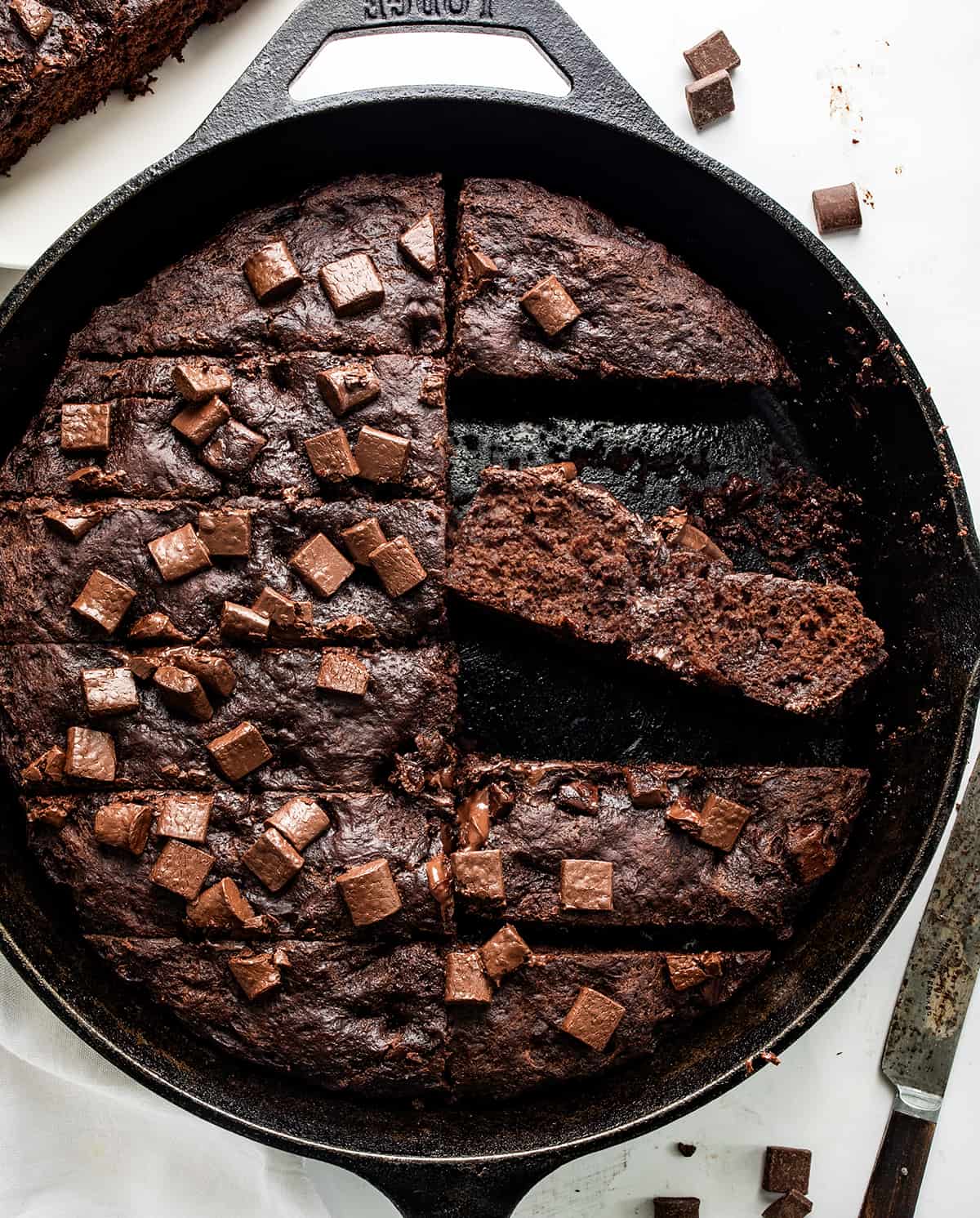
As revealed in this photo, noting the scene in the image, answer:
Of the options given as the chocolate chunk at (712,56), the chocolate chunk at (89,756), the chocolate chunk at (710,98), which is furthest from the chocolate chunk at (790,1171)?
the chocolate chunk at (712,56)

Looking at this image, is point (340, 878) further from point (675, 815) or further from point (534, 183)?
point (534, 183)

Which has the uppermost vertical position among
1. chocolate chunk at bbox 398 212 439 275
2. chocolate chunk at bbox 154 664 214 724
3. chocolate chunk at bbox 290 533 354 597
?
chocolate chunk at bbox 398 212 439 275

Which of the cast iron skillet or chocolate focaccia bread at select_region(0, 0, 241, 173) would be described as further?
chocolate focaccia bread at select_region(0, 0, 241, 173)

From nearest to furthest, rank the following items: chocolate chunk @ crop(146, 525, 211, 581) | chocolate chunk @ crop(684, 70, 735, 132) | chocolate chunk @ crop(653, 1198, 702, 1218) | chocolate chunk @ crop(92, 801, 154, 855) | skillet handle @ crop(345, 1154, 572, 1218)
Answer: skillet handle @ crop(345, 1154, 572, 1218), chocolate chunk @ crop(92, 801, 154, 855), chocolate chunk @ crop(146, 525, 211, 581), chocolate chunk @ crop(653, 1198, 702, 1218), chocolate chunk @ crop(684, 70, 735, 132)

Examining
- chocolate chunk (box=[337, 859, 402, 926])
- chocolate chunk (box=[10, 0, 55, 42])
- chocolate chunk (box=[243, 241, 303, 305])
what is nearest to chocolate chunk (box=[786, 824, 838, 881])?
chocolate chunk (box=[337, 859, 402, 926])

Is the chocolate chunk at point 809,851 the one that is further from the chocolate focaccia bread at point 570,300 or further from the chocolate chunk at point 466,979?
the chocolate focaccia bread at point 570,300

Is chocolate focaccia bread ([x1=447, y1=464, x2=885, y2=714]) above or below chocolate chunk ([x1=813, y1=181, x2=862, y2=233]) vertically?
below

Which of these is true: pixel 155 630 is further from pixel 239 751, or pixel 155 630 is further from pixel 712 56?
pixel 712 56

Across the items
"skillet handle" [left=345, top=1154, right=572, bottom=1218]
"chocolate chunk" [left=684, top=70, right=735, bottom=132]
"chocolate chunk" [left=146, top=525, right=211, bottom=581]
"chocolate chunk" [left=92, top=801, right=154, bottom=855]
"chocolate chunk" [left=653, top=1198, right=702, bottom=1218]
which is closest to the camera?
"skillet handle" [left=345, top=1154, right=572, bottom=1218]

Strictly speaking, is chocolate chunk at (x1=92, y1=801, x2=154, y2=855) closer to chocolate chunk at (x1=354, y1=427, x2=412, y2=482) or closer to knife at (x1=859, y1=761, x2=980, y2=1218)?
chocolate chunk at (x1=354, y1=427, x2=412, y2=482)
